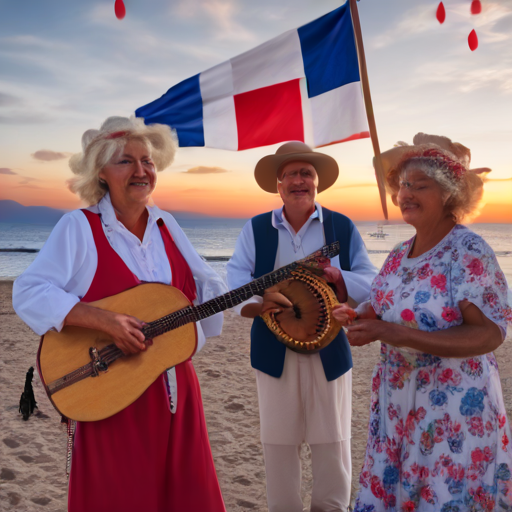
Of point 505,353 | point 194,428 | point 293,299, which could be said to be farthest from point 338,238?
point 505,353

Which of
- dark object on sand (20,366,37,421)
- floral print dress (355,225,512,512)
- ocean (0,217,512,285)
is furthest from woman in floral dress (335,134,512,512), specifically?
ocean (0,217,512,285)

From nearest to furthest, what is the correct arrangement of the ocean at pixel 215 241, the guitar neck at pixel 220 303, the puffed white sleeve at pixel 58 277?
1. the puffed white sleeve at pixel 58 277
2. the guitar neck at pixel 220 303
3. the ocean at pixel 215 241

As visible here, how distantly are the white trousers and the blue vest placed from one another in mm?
444

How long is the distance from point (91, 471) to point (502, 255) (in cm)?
2618

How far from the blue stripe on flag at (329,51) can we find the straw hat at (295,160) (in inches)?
31.4

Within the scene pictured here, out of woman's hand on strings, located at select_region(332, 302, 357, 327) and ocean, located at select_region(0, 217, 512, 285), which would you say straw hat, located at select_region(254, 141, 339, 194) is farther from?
ocean, located at select_region(0, 217, 512, 285)

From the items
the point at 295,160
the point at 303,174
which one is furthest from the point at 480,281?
the point at 295,160

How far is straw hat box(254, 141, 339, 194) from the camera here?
2992 millimetres

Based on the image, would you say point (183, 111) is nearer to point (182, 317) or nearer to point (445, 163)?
point (182, 317)

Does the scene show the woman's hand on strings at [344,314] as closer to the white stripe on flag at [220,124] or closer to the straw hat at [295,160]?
the straw hat at [295,160]

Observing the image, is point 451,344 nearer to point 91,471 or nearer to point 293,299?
point 293,299

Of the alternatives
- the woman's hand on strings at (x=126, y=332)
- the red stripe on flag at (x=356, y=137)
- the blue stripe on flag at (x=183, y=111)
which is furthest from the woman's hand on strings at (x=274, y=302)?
the blue stripe on flag at (x=183, y=111)

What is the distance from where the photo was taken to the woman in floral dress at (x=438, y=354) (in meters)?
1.88

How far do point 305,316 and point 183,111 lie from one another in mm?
2179
